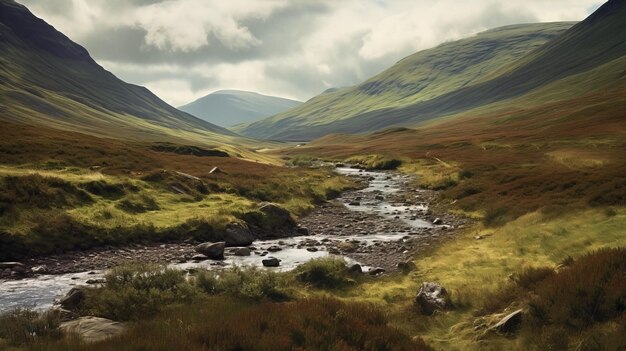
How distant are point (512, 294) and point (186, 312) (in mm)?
9324

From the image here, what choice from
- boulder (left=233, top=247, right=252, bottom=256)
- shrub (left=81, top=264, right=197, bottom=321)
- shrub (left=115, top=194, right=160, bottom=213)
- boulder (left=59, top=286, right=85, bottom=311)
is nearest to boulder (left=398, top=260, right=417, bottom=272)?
boulder (left=233, top=247, right=252, bottom=256)

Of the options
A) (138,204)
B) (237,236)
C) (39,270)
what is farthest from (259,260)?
(138,204)

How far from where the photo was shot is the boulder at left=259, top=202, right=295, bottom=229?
31.5m

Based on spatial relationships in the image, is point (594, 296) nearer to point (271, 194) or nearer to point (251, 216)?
point (251, 216)

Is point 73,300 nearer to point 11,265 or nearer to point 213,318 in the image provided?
point 213,318

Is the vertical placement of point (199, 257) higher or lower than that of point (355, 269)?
higher

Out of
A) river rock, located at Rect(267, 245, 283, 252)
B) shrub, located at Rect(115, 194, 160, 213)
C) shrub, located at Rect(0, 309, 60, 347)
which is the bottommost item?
river rock, located at Rect(267, 245, 283, 252)

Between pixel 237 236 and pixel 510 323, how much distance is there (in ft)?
63.2

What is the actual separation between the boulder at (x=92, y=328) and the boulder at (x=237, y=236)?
15101 mm

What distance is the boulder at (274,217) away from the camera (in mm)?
31453

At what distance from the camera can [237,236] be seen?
90.1 ft

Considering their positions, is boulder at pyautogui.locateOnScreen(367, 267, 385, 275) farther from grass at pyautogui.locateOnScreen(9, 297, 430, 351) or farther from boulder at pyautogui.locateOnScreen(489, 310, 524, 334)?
grass at pyautogui.locateOnScreen(9, 297, 430, 351)

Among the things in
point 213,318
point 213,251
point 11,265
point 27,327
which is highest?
point 27,327

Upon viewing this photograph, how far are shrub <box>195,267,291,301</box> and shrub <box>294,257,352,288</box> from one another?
2.41 meters
